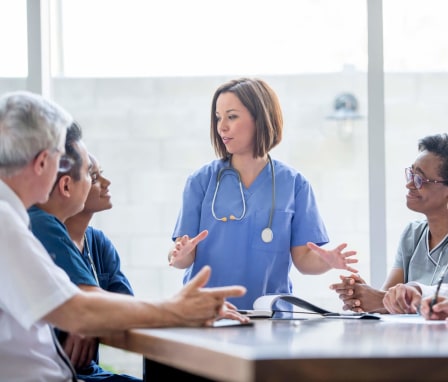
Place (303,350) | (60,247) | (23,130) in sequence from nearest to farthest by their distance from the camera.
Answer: (303,350) → (23,130) → (60,247)

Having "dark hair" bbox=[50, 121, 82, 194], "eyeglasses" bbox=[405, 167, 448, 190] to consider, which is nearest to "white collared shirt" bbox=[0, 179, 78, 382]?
"dark hair" bbox=[50, 121, 82, 194]

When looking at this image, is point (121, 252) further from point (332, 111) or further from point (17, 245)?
point (17, 245)

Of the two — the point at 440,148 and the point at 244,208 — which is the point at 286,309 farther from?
the point at 440,148

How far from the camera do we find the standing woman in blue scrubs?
272 centimetres

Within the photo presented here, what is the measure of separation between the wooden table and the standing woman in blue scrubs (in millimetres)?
858

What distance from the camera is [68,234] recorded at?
2061 mm

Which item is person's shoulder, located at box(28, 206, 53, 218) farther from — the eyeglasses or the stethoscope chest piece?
the eyeglasses

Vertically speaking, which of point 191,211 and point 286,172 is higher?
point 286,172

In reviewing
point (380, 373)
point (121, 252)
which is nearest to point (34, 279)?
point (380, 373)

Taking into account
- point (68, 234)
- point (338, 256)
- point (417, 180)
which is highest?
point (417, 180)

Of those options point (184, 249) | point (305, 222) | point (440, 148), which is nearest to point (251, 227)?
point (305, 222)

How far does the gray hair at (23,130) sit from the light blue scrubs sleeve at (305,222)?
1217 millimetres

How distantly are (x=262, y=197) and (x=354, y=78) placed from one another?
5.69ft

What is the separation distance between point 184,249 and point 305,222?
449mm
